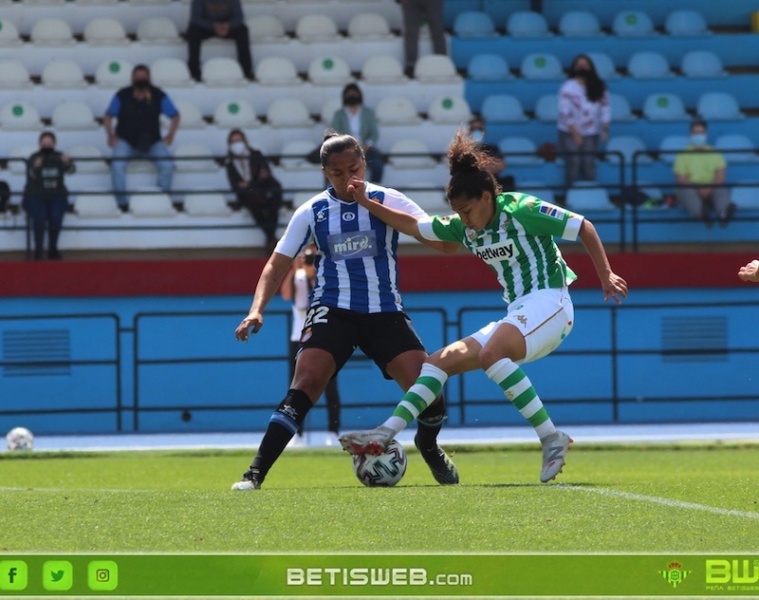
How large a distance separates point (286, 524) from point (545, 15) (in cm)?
1773

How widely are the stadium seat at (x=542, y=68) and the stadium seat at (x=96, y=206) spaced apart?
6.22m

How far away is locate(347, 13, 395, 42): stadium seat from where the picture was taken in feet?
72.4

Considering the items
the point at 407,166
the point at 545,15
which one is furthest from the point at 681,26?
the point at 407,166

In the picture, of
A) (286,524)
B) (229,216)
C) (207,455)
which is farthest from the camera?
(229,216)

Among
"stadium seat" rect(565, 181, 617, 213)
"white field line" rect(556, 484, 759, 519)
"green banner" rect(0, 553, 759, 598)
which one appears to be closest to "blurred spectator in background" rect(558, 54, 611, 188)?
"stadium seat" rect(565, 181, 617, 213)

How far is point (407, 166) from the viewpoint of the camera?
20.3 metres

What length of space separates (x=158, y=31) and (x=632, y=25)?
277 inches

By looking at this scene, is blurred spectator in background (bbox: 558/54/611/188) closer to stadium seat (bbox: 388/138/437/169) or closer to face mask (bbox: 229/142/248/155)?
stadium seat (bbox: 388/138/437/169)

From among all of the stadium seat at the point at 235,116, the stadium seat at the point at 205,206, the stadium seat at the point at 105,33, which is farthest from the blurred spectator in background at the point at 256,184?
the stadium seat at the point at 105,33

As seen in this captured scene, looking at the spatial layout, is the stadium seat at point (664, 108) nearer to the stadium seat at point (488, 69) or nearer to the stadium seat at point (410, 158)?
the stadium seat at point (488, 69)

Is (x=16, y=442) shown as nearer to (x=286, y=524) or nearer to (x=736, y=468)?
(x=736, y=468)

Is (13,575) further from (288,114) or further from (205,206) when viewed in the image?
(288,114)

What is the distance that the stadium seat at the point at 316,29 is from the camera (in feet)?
72.1

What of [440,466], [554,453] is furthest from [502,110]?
[554,453]
